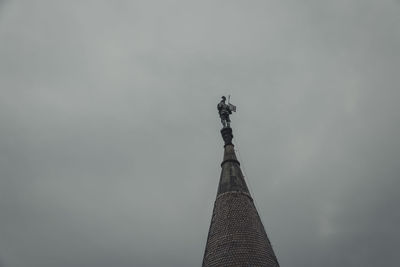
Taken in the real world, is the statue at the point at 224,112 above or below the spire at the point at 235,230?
above

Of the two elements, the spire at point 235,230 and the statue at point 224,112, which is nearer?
the spire at point 235,230

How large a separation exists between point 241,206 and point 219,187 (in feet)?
5.13

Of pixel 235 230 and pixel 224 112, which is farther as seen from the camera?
pixel 224 112

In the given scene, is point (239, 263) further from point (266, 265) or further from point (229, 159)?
point (229, 159)

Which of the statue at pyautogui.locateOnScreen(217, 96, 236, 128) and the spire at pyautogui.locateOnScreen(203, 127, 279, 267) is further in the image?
the statue at pyautogui.locateOnScreen(217, 96, 236, 128)

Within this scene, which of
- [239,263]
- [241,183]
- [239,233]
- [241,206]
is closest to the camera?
[239,263]

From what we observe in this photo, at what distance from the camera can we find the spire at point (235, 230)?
16109 mm

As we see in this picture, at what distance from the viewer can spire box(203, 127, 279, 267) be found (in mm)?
16109

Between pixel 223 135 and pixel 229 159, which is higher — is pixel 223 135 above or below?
above

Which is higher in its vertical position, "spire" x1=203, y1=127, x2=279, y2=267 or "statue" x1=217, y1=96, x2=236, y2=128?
"statue" x1=217, y1=96, x2=236, y2=128

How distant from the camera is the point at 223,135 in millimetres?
21234

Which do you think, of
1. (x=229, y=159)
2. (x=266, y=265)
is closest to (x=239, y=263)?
(x=266, y=265)

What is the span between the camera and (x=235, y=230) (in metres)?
16.9

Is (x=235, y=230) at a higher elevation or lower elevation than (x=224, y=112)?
lower
